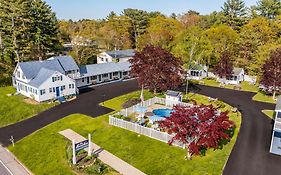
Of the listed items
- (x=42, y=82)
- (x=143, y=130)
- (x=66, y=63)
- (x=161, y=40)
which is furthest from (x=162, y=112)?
(x=161, y=40)

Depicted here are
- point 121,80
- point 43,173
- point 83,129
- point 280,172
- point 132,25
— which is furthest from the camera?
point 132,25

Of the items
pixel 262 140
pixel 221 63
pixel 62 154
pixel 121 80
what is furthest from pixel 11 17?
pixel 262 140

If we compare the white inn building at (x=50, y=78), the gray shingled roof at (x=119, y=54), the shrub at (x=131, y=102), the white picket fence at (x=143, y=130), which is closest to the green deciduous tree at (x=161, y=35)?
the gray shingled roof at (x=119, y=54)

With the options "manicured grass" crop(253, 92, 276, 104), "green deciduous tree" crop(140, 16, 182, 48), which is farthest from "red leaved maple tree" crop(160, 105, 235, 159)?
"green deciduous tree" crop(140, 16, 182, 48)

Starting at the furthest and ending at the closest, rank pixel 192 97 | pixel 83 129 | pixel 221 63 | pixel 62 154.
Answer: pixel 221 63 < pixel 192 97 < pixel 83 129 < pixel 62 154

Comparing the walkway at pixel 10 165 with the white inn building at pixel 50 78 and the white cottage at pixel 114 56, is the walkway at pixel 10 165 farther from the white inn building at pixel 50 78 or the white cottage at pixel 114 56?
the white cottage at pixel 114 56

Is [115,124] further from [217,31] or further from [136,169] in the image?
[217,31]
